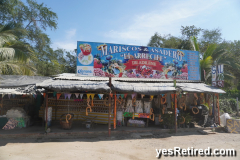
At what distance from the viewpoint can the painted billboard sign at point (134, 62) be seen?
33.5 feet

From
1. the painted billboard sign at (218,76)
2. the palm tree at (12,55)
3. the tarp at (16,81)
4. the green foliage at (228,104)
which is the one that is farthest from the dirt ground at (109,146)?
the green foliage at (228,104)

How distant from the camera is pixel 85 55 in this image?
10180mm

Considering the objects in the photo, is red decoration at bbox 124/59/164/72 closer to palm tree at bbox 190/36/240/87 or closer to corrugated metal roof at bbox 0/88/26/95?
palm tree at bbox 190/36/240/87

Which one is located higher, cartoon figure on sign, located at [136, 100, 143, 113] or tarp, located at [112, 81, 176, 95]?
tarp, located at [112, 81, 176, 95]

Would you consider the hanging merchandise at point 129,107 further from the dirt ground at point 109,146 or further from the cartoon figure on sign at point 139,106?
the dirt ground at point 109,146

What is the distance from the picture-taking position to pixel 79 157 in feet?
20.0

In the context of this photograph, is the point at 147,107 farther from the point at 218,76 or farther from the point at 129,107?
the point at 218,76

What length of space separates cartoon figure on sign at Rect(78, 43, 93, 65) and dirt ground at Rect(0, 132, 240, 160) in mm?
4400

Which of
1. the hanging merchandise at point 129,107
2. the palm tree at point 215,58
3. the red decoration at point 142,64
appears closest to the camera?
the hanging merchandise at point 129,107

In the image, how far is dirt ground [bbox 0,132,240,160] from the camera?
20.4 ft

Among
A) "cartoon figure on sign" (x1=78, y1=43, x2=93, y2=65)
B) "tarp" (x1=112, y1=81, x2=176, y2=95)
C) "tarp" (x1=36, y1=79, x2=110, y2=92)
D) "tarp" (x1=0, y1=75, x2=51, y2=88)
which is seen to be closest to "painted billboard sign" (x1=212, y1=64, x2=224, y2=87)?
"tarp" (x1=112, y1=81, x2=176, y2=95)

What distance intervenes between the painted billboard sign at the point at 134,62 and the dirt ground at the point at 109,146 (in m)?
3.84

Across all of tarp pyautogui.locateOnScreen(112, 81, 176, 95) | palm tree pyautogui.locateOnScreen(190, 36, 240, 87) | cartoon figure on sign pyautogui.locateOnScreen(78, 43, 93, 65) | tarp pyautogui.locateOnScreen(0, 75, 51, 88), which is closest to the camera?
tarp pyautogui.locateOnScreen(112, 81, 176, 95)

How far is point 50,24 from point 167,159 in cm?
2065
